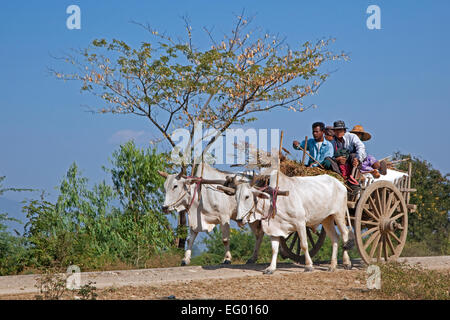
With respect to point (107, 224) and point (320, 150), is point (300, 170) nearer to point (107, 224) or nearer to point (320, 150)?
point (320, 150)

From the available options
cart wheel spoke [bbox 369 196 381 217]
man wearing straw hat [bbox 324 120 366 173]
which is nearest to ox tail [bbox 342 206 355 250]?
cart wheel spoke [bbox 369 196 381 217]

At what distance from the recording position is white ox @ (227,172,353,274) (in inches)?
395

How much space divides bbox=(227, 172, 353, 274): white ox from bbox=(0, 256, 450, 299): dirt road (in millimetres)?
550

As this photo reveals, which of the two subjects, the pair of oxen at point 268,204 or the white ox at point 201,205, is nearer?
the pair of oxen at point 268,204

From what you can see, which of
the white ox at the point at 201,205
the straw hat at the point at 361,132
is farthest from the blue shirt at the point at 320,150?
the white ox at the point at 201,205

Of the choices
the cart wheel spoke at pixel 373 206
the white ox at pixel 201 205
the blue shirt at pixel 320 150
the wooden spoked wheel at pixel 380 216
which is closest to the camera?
the wooden spoked wheel at pixel 380 216

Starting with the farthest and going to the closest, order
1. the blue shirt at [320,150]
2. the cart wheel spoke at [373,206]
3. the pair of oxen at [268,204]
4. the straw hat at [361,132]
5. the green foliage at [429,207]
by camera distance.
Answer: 1. the green foliage at [429,207]
2. the straw hat at [361,132]
3. the blue shirt at [320,150]
4. the cart wheel spoke at [373,206]
5. the pair of oxen at [268,204]

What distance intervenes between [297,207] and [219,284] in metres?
2.26

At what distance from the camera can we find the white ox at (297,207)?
10.0 metres

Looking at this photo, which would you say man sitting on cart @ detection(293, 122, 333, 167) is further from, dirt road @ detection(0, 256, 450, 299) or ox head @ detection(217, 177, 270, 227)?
dirt road @ detection(0, 256, 450, 299)

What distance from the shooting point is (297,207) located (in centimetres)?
1039

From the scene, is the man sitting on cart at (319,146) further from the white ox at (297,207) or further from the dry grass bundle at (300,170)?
the white ox at (297,207)

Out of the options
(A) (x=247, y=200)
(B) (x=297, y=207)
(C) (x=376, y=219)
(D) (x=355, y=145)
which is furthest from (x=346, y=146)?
(A) (x=247, y=200)
